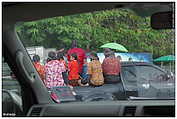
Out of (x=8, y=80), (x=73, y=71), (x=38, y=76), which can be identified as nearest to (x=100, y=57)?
(x=73, y=71)

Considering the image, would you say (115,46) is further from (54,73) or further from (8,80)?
(8,80)

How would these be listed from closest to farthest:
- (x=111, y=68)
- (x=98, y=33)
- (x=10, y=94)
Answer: (x=10, y=94) < (x=98, y=33) < (x=111, y=68)

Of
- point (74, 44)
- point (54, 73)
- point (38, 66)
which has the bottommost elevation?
point (54, 73)

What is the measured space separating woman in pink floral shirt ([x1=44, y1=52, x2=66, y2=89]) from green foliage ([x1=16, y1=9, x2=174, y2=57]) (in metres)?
0.36

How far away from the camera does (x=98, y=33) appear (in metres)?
2.98

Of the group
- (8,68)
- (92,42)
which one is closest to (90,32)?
(92,42)

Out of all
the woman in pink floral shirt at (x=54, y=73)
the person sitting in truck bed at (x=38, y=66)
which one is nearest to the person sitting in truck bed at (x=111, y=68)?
the woman in pink floral shirt at (x=54, y=73)

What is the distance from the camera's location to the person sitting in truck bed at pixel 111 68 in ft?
9.86

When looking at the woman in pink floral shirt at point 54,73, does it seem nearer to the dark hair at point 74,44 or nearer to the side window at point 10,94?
the dark hair at point 74,44

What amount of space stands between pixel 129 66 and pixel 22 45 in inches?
46.8

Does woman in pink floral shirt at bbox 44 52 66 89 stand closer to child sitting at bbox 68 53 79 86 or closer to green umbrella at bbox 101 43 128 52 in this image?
child sitting at bbox 68 53 79 86

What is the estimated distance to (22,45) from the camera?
265 centimetres

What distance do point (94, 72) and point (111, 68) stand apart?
0.18m

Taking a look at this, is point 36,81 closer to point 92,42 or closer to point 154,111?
point 92,42
